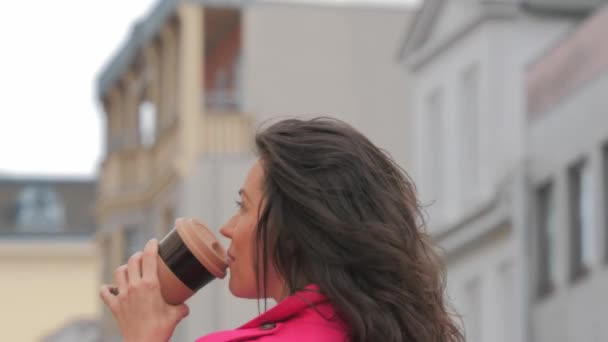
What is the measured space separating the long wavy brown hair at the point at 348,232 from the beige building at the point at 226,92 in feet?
116

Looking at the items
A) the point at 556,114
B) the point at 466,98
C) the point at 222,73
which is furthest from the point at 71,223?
the point at 556,114

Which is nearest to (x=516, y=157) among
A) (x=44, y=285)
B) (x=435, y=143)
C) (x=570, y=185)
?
(x=570, y=185)

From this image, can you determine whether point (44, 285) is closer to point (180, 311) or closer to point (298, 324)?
point (180, 311)

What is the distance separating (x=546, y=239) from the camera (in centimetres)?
3203

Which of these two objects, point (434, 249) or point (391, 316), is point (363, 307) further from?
point (434, 249)

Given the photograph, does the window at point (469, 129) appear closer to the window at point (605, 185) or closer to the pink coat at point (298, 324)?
the window at point (605, 185)

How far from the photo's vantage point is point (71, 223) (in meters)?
67.3

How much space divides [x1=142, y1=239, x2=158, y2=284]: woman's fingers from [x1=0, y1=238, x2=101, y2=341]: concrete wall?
58.8m

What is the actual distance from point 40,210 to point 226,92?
25328mm

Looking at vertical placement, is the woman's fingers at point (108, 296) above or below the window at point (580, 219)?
above

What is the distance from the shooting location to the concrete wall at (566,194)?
2889cm

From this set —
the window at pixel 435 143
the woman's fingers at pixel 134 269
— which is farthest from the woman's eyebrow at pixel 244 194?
the window at pixel 435 143

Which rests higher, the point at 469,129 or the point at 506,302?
the point at 469,129

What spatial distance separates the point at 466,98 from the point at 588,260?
22.2ft
